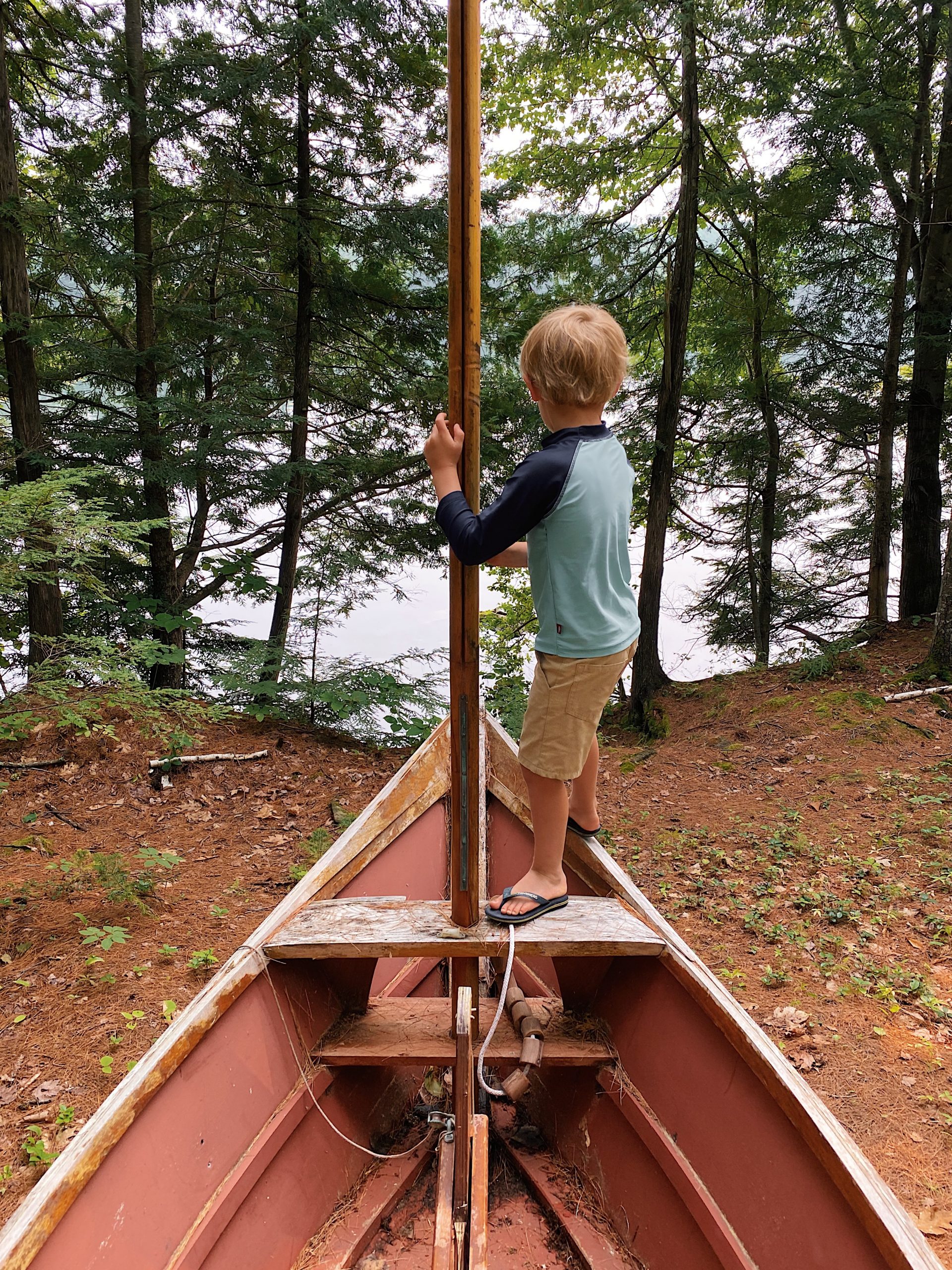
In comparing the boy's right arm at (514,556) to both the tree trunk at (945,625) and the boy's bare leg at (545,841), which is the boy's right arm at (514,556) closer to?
the boy's bare leg at (545,841)

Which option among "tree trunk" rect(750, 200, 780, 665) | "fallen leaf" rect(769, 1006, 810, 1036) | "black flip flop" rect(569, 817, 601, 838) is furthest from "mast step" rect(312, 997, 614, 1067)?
"tree trunk" rect(750, 200, 780, 665)

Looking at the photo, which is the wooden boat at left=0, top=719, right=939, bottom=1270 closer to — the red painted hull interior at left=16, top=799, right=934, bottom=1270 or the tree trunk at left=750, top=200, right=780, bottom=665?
the red painted hull interior at left=16, top=799, right=934, bottom=1270

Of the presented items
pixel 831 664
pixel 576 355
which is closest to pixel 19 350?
pixel 576 355

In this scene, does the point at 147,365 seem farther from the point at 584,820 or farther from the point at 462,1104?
the point at 462,1104

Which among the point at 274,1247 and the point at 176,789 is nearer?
the point at 274,1247

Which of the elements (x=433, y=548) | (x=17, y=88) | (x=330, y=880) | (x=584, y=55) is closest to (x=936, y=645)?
(x=433, y=548)

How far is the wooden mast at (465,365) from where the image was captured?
1602 mm

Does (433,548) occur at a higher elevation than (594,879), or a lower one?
higher

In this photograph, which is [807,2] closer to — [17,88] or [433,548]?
[433,548]

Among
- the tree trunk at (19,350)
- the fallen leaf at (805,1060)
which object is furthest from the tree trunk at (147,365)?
the fallen leaf at (805,1060)

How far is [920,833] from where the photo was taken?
4199mm

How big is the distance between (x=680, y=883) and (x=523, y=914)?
2476 mm

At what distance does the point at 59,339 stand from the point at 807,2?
26.7 ft

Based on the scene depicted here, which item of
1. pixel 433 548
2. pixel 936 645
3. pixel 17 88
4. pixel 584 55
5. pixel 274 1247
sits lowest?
pixel 274 1247
